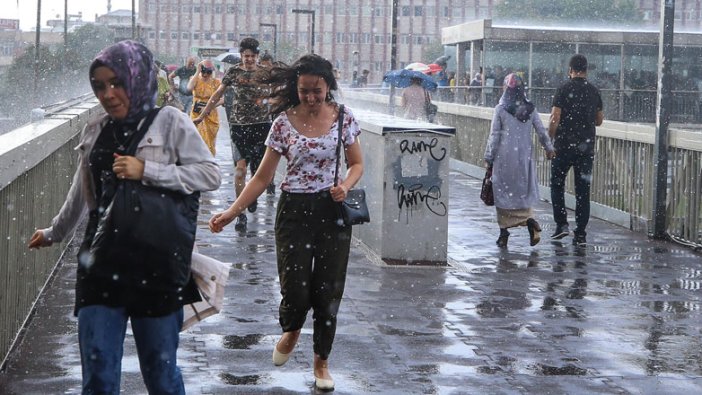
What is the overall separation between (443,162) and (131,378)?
5.13 meters

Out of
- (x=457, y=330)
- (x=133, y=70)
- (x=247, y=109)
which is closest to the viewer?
(x=133, y=70)

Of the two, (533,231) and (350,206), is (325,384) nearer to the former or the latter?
(350,206)

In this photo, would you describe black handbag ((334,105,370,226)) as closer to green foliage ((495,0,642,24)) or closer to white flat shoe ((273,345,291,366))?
white flat shoe ((273,345,291,366))

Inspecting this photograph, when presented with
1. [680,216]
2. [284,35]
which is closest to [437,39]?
[284,35]

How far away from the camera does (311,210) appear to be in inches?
269

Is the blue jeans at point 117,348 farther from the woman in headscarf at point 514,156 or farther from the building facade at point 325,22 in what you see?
the building facade at point 325,22

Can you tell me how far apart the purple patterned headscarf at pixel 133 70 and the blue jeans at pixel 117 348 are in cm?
69

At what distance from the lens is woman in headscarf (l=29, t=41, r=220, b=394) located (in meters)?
4.73

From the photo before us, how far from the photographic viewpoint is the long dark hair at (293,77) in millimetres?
6852

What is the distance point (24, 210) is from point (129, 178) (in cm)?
340

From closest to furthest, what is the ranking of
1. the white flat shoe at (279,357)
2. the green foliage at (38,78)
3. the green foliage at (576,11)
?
the white flat shoe at (279,357)
the green foliage at (38,78)
the green foliage at (576,11)

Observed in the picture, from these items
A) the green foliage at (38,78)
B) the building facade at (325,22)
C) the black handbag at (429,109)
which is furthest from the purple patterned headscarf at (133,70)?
the building facade at (325,22)

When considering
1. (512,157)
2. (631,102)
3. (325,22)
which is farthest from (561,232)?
(325,22)

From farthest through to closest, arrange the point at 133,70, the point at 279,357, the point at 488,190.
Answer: the point at 488,190 → the point at 279,357 → the point at 133,70
